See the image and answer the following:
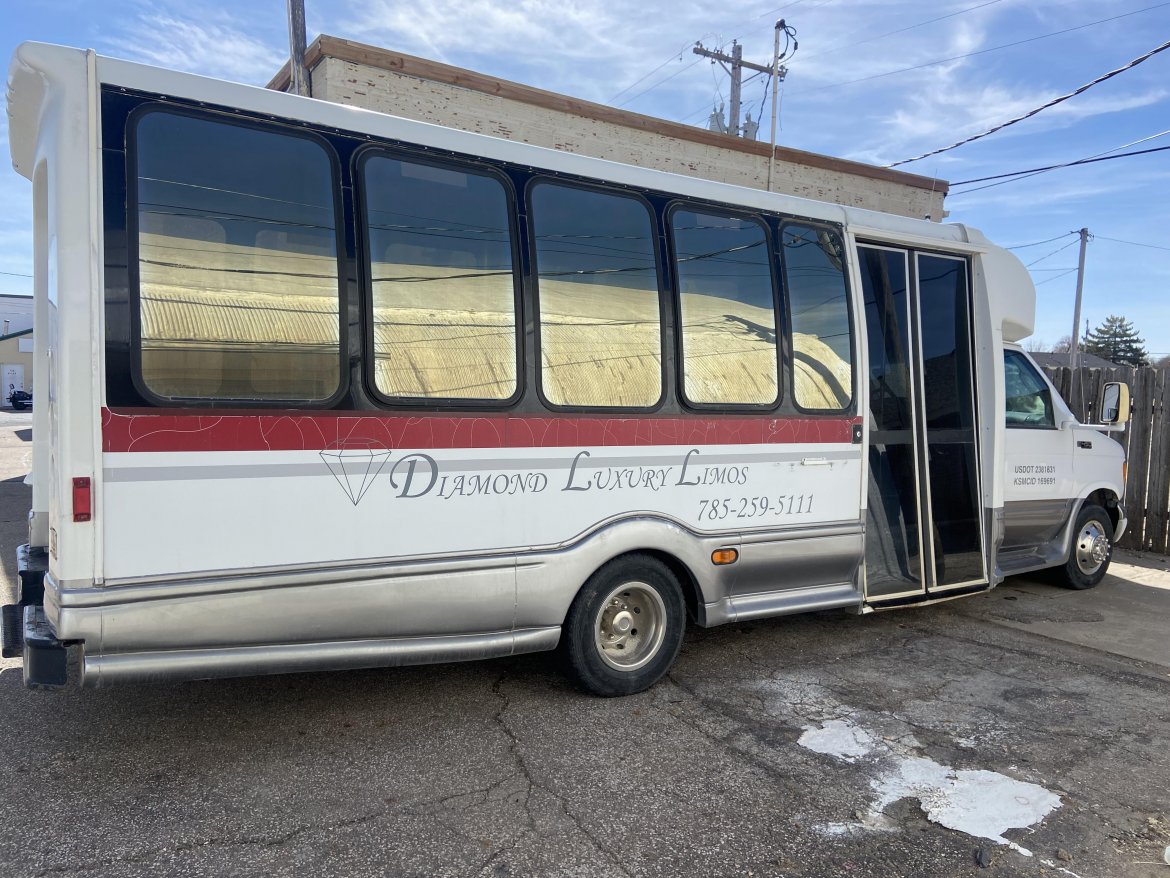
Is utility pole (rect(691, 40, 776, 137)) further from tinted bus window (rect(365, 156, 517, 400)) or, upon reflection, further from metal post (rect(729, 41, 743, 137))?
tinted bus window (rect(365, 156, 517, 400))

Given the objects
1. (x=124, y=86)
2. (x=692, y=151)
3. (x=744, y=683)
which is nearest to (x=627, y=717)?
(x=744, y=683)

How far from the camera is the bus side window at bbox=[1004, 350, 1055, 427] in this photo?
20.5 ft

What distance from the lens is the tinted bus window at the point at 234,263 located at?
125 inches

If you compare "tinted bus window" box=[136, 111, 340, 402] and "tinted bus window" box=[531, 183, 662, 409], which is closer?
"tinted bus window" box=[136, 111, 340, 402]

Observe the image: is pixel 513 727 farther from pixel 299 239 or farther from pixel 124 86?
pixel 124 86

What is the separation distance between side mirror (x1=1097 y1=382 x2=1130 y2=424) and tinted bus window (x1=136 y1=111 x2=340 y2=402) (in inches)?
253

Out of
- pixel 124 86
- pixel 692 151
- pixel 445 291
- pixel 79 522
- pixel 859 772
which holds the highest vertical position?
pixel 692 151

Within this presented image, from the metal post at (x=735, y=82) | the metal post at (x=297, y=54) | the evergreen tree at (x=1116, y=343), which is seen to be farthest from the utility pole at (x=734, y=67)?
the evergreen tree at (x=1116, y=343)

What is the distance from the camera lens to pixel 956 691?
15.2 ft

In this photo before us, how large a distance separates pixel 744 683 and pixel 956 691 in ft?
4.03

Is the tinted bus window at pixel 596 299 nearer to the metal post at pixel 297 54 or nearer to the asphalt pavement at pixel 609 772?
the asphalt pavement at pixel 609 772

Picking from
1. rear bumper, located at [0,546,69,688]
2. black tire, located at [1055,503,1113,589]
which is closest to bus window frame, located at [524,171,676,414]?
rear bumper, located at [0,546,69,688]

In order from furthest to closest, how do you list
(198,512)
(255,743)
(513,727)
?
(513,727)
(255,743)
(198,512)

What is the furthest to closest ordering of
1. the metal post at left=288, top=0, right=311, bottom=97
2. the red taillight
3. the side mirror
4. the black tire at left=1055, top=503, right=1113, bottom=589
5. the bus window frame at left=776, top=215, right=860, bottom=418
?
the metal post at left=288, top=0, right=311, bottom=97 → the black tire at left=1055, top=503, right=1113, bottom=589 → the side mirror → the bus window frame at left=776, top=215, right=860, bottom=418 → the red taillight
